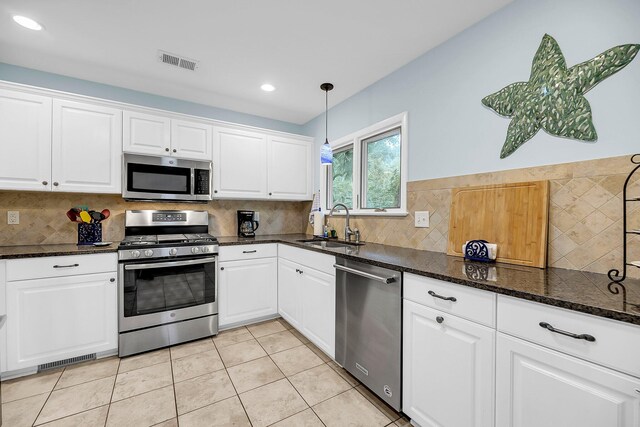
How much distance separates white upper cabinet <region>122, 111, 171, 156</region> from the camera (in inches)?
99.7

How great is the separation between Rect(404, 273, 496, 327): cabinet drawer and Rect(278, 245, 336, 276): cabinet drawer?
2.35 ft

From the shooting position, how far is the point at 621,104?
4.13 feet

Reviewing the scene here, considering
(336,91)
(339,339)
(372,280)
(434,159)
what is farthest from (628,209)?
(336,91)

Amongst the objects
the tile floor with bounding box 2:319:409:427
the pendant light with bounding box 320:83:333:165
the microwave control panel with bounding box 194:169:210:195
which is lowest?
the tile floor with bounding box 2:319:409:427

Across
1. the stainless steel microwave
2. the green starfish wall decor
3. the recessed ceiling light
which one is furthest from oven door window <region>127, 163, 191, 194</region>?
the green starfish wall decor

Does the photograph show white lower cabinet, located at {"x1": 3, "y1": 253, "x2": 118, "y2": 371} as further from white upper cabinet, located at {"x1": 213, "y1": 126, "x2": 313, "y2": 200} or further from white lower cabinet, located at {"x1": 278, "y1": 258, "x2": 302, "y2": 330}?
white lower cabinet, located at {"x1": 278, "y1": 258, "x2": 302, "y2": 330}

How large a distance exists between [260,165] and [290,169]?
40 centimetres

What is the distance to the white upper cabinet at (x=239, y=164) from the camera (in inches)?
118

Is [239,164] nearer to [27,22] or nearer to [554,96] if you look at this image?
[27,22]

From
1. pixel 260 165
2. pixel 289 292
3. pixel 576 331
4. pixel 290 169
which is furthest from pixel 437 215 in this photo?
pixel 260 165

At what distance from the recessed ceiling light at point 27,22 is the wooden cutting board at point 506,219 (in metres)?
3.13

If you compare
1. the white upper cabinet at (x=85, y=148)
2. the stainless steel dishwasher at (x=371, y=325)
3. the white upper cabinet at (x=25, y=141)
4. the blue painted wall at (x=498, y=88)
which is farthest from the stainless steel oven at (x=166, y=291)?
the blue painted wall at (x=498, y=88)

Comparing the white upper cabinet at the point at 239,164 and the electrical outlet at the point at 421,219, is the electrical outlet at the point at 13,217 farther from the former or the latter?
the electrical outlet at the point at 421,219

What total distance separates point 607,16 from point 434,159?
107 centimetres
